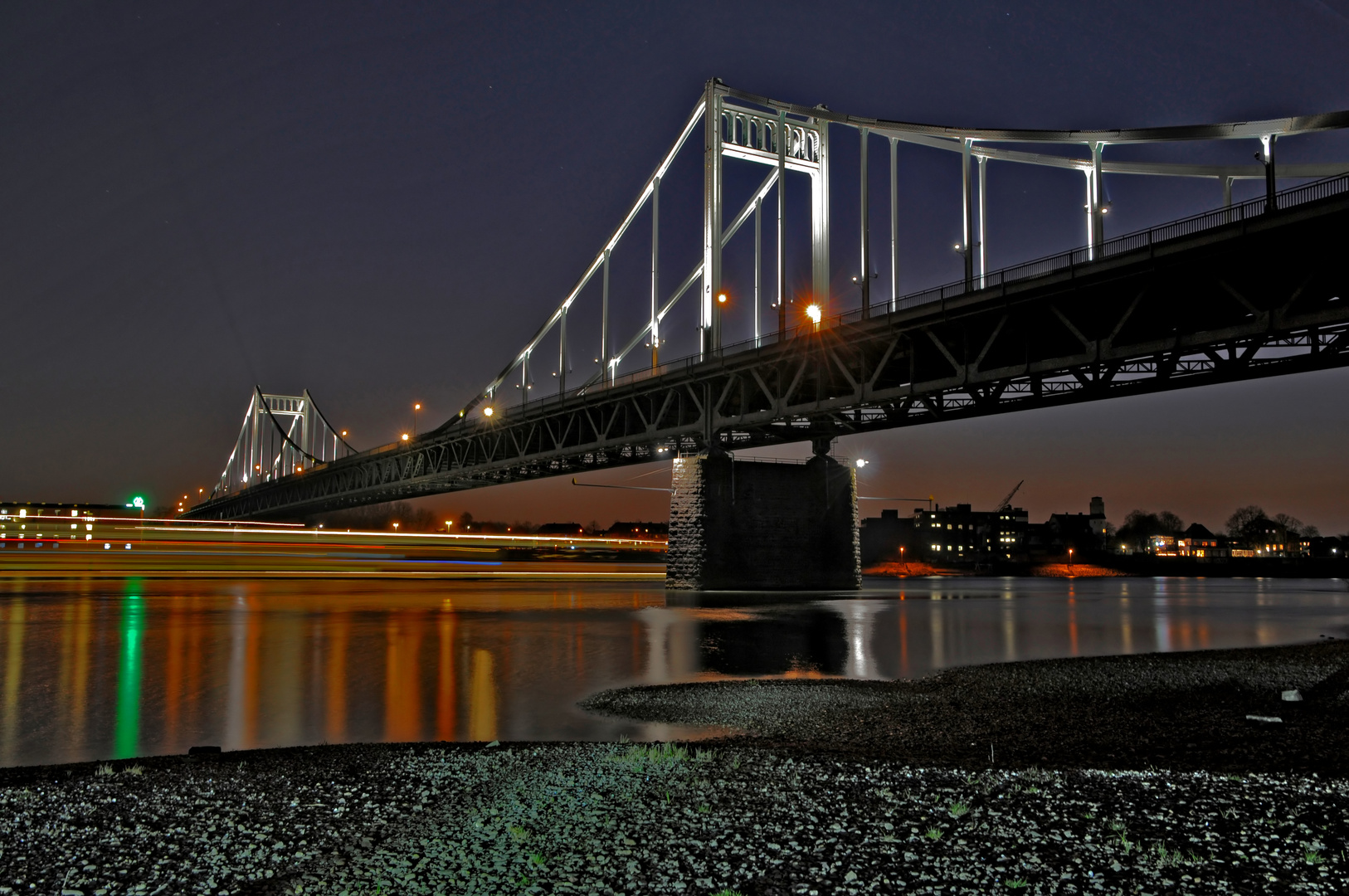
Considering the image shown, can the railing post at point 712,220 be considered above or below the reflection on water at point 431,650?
above

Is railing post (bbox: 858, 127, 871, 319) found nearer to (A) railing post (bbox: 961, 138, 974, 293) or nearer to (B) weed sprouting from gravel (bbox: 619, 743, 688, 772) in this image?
(A) railing post (bbox: 961, 138, 974, 293)

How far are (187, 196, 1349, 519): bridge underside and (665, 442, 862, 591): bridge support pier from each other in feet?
6.49

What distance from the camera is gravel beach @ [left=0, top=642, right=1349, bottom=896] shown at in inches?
170

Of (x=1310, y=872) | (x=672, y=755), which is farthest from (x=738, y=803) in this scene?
(x=1310, y=872)

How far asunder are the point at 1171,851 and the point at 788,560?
1421 inches

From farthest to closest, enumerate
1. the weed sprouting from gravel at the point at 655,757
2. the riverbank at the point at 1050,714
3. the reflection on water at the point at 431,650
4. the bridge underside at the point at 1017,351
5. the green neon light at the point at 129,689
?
the bridge underside at the point at 1017,351
the reflection on water at the point at 431,650
the green neon light at the point at 129,689
the riverbank at the point at 1050,714
the weed sprouting from gravel at the point at 655,757

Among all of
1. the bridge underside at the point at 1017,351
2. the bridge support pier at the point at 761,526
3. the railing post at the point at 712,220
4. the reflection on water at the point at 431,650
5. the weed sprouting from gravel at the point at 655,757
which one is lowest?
the reflection on water at the point at 431,650

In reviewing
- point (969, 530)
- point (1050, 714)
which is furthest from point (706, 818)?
point (969, 530)

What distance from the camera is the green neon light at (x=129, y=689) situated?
862 cm

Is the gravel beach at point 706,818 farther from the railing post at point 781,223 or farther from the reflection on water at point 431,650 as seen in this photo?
the railing post at point 781,223

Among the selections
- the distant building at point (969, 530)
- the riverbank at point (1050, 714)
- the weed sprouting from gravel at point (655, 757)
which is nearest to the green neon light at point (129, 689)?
the weed sprouting from gravel at point (655, 757)

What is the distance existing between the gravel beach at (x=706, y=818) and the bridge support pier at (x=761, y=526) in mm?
30875

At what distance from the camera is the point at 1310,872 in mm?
4332

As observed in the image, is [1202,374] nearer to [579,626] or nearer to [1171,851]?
[579,626]
